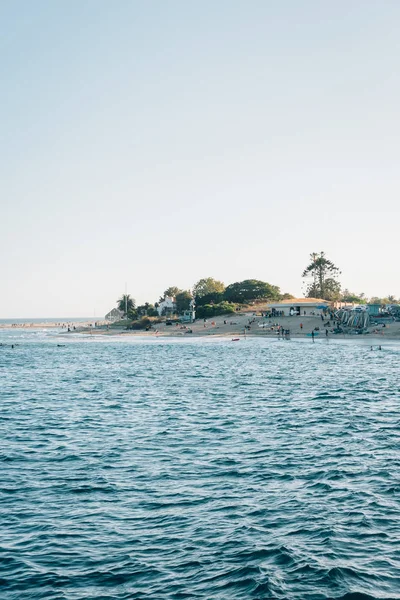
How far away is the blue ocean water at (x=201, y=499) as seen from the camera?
12.3 metres

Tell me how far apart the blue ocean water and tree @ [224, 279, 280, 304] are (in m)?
143

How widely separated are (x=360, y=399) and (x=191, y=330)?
342 feet

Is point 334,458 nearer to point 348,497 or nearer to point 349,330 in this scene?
point 348,497

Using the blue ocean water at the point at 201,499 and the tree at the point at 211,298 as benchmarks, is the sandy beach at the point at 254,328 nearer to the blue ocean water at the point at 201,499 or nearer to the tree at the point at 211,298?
the tree at the point at 211,298

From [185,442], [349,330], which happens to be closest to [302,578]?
[185,442]

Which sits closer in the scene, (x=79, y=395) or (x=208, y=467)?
(x=208, y=467)

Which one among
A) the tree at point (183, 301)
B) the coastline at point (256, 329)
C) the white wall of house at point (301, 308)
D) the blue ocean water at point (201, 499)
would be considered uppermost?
the tree at point (183, 301)

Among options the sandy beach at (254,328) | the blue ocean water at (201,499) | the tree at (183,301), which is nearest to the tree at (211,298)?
the tree at (183,301)

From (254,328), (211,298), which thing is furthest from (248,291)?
(254,328)

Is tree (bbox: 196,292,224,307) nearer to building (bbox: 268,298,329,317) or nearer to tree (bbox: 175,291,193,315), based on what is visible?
tree (bbox: 175,291,193,315)

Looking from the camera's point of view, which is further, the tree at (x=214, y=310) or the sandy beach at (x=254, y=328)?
the tree at (x=214, y=310)

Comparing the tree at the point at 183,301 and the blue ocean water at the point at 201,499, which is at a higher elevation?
the tree at the point at 183,301

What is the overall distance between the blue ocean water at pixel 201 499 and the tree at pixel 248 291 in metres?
143

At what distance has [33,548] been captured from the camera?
14.1 meters
